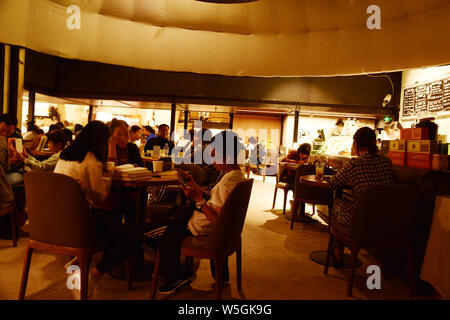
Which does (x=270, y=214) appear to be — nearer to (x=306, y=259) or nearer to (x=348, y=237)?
(x=306, y=259)

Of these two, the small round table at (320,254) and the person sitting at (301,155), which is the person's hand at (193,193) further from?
the person sitting at (301,155)

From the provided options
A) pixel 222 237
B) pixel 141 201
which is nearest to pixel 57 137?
pixel 141 201

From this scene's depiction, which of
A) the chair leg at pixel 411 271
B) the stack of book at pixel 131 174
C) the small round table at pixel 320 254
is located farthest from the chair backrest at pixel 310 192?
the stack of book at pixel 131 174

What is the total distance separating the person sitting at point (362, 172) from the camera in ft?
8.91

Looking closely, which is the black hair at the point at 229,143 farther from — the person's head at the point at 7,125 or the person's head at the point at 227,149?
the person's head at the point at 7,125

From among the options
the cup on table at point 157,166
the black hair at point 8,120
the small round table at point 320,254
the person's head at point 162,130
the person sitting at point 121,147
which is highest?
the person's head at point 162,130

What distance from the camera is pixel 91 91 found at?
804cm

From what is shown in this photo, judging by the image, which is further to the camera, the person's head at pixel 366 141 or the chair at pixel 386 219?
the person's head at pixel 366 141

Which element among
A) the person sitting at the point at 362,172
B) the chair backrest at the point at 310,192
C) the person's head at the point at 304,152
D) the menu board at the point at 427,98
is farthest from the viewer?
the menu board at the point at 427,98

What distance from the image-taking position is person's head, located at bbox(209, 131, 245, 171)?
7.17 ft

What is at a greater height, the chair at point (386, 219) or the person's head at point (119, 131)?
the person's head at point (119, 131)

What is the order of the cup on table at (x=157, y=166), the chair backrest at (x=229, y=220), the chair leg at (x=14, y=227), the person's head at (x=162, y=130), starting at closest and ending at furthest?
the chair backrest at (x=229, y=220)
the cup on table at (x=157, y=166)
the chair leg at (x=14, y=227)
the person's head at (x=162, y=130)

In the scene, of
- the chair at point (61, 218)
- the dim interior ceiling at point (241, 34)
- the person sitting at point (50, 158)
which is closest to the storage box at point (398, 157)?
the dim interior ceiling at point (241, 34)

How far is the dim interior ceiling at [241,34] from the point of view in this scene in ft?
2.96
